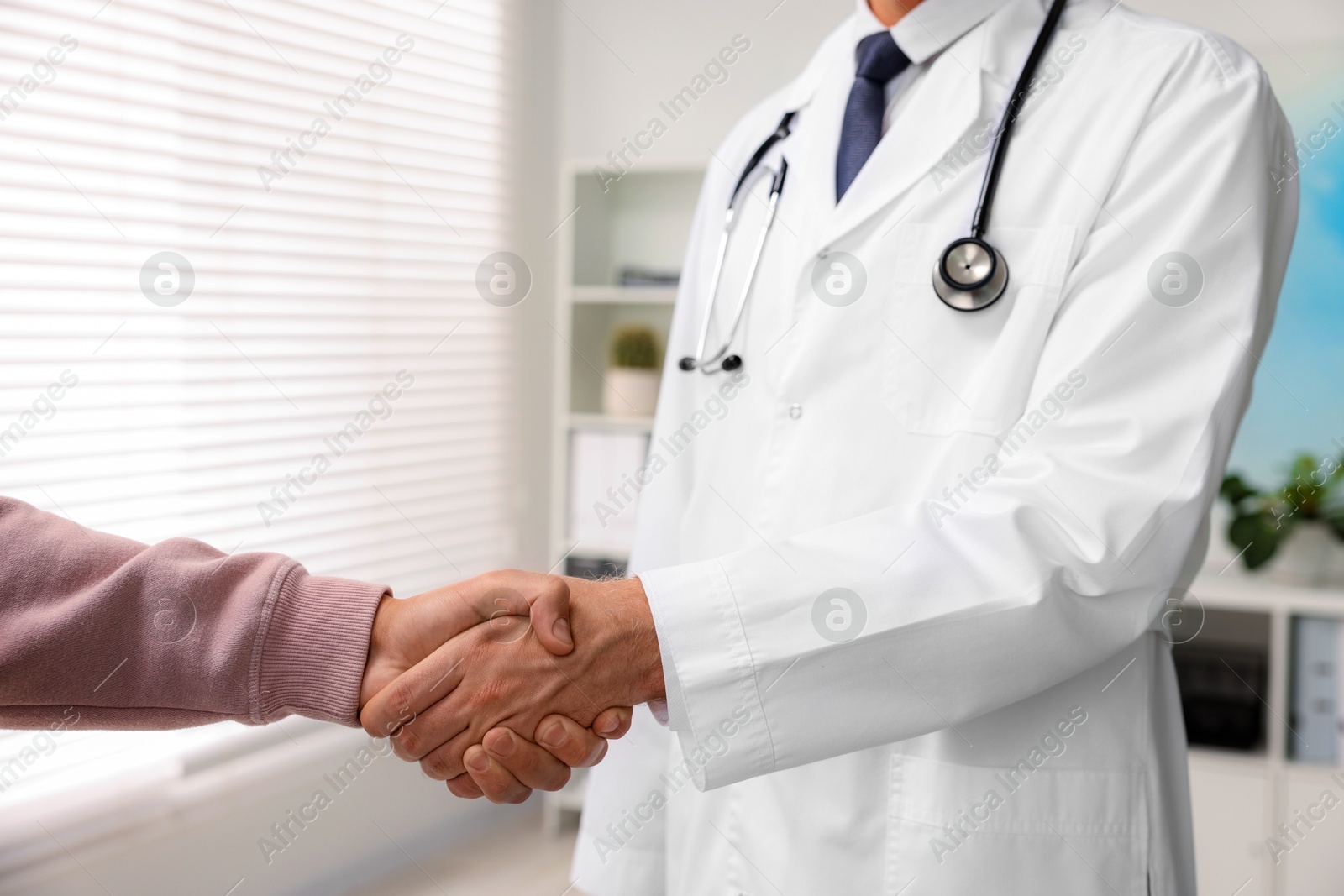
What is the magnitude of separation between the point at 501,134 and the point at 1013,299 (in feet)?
7.19

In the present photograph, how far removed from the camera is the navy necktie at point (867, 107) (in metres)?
1.10

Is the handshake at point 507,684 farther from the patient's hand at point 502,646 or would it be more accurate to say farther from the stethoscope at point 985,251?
the stethoscope at point 985,251

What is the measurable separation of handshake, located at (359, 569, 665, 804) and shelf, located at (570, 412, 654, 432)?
1589mm

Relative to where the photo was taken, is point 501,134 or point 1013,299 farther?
point 501,134

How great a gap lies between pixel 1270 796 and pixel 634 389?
5.52ft

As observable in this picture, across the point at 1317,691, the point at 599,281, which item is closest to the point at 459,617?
the point at 1317,691

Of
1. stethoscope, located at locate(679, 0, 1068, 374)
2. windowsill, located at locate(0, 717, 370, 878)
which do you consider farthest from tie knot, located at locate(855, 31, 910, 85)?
windowsill, located at locate(0, 717, 370, 878)

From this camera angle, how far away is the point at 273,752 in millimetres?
2205

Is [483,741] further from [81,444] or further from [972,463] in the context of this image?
[81,444]

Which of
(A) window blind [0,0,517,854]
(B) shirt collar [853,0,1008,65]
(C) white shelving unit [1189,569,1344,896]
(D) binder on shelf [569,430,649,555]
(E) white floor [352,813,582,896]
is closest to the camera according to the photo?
(B) shirt collar [853,0,1008,65]

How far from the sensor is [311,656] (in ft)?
3.38

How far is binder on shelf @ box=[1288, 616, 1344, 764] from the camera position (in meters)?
1.99

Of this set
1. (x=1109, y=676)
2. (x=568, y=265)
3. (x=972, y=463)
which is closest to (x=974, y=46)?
(x=972, y=463)

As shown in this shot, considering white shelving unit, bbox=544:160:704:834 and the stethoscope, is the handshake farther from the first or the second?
white shelving unit, bbox=544:160:704:834
